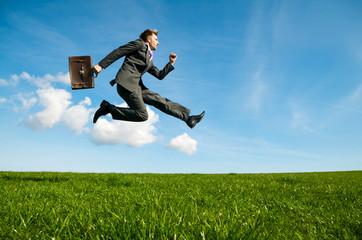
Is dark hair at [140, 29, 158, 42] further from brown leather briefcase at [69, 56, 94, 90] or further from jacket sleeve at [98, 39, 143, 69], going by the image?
brown leather briefcase at [69, 56, 94, 90]

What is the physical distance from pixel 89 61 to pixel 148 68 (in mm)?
1549

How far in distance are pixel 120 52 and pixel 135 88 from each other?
37.4 inches

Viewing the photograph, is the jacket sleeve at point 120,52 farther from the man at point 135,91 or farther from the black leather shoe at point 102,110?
the black leather shoe at point 102,110

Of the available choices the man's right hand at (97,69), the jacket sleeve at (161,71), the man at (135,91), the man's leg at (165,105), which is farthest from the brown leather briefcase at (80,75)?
the jacket sleeve at (161,71)

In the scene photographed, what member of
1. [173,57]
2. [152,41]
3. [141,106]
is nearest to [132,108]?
[141,106]

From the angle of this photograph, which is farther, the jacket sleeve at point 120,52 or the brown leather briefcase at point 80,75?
the jacket sleeve at point 120,52

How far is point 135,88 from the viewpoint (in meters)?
6.51

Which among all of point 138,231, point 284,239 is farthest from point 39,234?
point 284,239

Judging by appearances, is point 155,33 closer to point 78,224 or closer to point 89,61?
point 89,61

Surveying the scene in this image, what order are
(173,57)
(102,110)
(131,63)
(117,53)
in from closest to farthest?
(117,53) < (131,63) < (102,110) < (173,57)

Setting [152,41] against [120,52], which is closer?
[120,52]

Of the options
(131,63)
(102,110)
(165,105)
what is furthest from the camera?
(102,110)

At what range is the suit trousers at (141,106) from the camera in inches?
255

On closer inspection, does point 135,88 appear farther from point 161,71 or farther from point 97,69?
point 161,71
